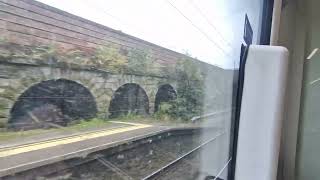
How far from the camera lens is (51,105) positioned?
521mm

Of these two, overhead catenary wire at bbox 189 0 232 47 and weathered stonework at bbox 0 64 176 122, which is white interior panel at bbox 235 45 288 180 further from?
weathered stonework at bbox 0 64 176 122

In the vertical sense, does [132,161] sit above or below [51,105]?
below

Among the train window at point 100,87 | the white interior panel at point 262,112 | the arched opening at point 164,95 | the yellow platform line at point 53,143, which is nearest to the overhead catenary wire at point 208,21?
the train window at point 100,87

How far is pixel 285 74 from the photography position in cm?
143

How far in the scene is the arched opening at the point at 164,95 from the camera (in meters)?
0.90

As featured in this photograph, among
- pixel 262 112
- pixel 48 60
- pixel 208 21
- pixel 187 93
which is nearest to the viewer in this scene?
pixel 48 60

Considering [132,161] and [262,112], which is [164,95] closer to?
[132,161]

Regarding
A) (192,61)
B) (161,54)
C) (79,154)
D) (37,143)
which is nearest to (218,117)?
(192,61)

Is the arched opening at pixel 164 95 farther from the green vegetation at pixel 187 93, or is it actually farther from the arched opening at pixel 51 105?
the arched opening at pixel 51 105

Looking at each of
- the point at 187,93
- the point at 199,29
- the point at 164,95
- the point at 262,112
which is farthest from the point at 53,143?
the point at 262,112

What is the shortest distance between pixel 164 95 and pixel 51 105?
458 mm

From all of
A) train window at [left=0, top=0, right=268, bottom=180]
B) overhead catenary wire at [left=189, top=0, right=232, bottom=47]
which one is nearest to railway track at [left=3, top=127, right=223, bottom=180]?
train window at [left=0, top=0, right=268, bottom=180]

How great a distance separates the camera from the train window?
0.47 meters

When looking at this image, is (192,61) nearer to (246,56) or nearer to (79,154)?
(246,56)
